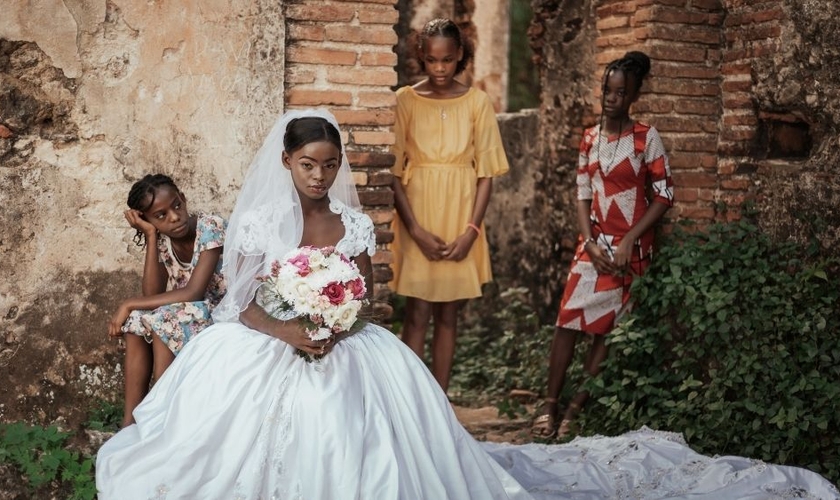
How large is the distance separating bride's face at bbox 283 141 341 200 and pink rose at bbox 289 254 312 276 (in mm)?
540

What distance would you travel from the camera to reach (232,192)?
19.0ft

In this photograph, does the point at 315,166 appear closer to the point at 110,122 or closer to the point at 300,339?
the point at 300,339

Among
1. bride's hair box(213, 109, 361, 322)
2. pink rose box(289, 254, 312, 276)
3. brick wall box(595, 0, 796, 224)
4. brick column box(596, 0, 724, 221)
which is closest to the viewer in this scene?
pink rose box(289, 254, 312, 276)

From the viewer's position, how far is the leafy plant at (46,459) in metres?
4.91

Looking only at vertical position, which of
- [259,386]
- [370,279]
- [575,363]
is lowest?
[575,363]

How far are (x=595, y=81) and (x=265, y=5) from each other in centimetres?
281

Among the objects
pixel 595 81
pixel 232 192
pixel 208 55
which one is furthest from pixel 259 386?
pixel 595 81

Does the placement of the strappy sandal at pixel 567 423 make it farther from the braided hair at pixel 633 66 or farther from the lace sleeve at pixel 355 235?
the lace sleeve at pixel 355 235

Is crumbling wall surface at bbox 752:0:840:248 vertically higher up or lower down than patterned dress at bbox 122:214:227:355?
higher up

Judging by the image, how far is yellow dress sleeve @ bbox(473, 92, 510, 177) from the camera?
6.42 metres

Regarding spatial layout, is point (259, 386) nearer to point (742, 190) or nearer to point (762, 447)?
point (762, 447)

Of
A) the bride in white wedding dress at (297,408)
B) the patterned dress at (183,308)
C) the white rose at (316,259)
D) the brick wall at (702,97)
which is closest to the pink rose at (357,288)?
the white rose at (316,259)

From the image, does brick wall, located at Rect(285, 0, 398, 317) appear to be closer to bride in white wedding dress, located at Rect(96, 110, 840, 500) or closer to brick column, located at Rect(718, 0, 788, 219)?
bride in white wedding dress, located at Rect(96, 110, 840, 500)

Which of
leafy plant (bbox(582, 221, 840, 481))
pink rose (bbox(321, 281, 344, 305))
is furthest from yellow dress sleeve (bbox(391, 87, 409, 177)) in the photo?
pink rose (bbox(321, 281, 344, 305))
